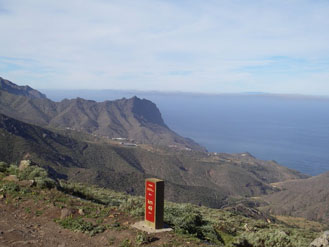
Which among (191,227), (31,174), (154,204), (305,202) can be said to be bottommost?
(305,202)

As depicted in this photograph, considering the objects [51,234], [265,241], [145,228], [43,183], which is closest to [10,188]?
[43,183]

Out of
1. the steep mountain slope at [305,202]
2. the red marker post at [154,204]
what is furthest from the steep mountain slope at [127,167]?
the red marker post at [154,204]

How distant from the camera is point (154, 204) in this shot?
405 inches

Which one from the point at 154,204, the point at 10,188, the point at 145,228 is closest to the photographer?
the point at 145,228

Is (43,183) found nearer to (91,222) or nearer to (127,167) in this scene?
(91,222)

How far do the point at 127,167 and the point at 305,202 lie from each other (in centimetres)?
5156

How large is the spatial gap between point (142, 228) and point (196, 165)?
115 meters

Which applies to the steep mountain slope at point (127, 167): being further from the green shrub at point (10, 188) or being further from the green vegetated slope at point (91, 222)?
the green vegetated slope at point (91, 222)

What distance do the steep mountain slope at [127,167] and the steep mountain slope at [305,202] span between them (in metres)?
11.9

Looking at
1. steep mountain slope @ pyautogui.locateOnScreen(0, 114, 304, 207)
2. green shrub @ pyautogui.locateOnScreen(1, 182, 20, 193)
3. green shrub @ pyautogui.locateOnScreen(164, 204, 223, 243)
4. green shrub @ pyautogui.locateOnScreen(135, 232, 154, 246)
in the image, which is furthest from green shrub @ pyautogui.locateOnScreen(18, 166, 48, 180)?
steep mountain slope @ pyautogui.locateOnScreen(0, 114, 304, 207)

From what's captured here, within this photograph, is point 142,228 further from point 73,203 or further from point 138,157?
point 138,157

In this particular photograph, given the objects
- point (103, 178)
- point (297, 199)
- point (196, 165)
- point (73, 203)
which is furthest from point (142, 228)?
point (196, 165)

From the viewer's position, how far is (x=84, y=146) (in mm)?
111938

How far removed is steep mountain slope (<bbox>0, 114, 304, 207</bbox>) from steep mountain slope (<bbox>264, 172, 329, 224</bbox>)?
11948 mm
